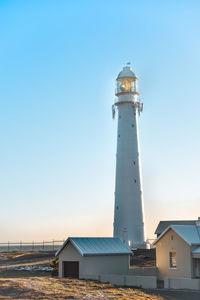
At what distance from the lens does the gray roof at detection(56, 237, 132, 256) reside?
3556cm

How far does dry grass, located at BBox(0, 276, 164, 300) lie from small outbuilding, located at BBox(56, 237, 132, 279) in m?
3.23

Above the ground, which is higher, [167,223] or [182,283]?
[167,223]

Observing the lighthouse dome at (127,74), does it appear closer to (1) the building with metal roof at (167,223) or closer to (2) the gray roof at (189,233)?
(1) the building with metal roof at (167,223)

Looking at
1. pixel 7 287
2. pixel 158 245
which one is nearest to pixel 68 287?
pixel 7 287

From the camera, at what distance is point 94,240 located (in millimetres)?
37500

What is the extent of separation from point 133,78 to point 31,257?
22.9 metres

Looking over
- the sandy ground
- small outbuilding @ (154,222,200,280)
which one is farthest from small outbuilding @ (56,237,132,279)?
small outbuilding @ (154,222,200,280)

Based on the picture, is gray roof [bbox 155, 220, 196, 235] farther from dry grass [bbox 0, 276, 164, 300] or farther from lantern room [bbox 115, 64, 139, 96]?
dry grass [bbox 0, 276, 164, 300]

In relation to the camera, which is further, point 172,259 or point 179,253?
point 172,259

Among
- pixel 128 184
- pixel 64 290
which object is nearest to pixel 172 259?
pixel 64 290

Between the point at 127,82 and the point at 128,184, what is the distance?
11.6 metres

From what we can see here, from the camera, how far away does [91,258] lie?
35312mm

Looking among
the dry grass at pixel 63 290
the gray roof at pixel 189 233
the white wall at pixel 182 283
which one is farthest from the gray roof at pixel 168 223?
the dry grass at pixel 63 290

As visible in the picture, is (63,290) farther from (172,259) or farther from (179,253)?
(172,259)
